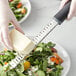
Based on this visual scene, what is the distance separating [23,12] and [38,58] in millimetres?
462

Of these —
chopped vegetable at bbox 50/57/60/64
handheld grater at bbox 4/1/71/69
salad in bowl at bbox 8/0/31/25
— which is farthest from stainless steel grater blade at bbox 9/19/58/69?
salad in bowl at bbox 8/0/31/25

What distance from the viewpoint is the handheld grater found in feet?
3.78

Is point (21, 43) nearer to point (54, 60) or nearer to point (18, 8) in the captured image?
point (54, 60)

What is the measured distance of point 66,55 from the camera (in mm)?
1362

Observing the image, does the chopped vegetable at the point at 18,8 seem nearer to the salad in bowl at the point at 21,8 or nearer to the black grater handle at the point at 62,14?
the salad in bowl at the point at 21,8

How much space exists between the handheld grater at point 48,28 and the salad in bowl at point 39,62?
5 centimetres

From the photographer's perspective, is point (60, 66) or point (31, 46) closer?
point (31, 46)

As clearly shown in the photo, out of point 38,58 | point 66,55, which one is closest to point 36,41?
point 38,58

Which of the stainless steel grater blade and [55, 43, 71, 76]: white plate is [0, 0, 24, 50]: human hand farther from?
[55, 43, 71, 76]: white plate

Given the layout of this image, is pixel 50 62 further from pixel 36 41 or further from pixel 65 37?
pixel 65 37

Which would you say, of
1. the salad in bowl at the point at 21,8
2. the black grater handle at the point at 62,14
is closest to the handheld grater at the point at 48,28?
the black grater handle at the point at 62,14

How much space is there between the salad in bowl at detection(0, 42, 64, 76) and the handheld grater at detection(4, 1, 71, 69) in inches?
1.8

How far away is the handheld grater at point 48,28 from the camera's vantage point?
1152mm

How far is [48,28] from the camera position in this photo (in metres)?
1.16
